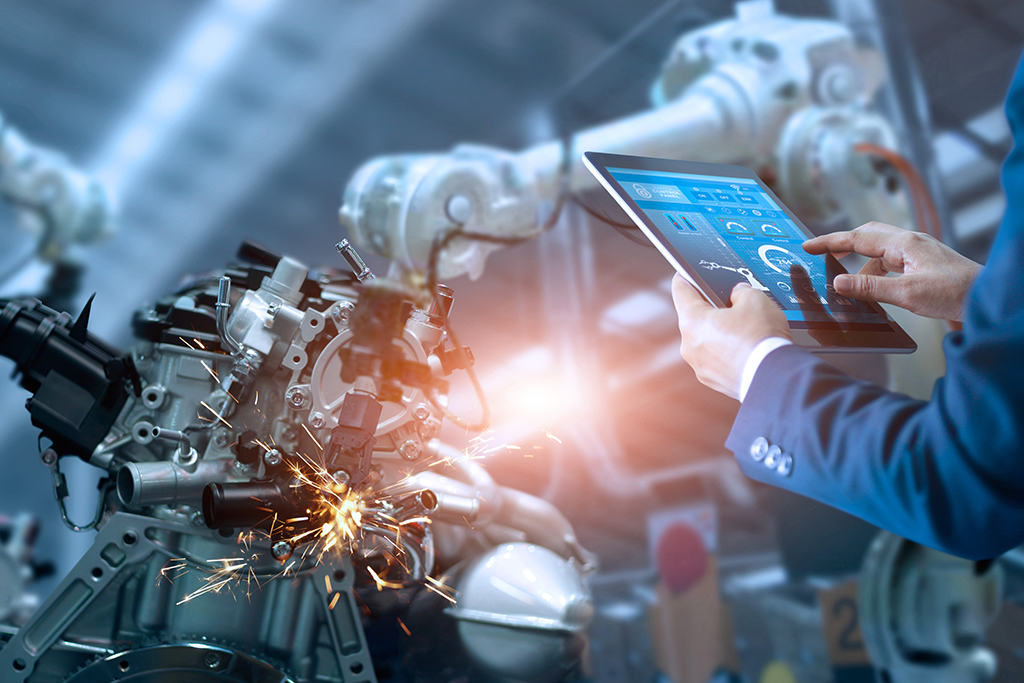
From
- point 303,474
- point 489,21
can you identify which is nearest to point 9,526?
point 303,474

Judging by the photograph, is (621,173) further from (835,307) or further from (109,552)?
(109,552)

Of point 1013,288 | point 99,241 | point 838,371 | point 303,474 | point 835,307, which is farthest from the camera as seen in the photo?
point 99,241

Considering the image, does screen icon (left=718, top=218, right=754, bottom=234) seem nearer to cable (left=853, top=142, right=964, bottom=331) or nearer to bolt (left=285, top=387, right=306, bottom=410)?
bolt (left=285, top=387, right=306, bottom=410)

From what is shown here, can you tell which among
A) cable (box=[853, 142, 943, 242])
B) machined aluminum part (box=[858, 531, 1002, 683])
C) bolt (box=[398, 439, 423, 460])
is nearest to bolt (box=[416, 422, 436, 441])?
bolt (box=[398, 439, 423, 460])

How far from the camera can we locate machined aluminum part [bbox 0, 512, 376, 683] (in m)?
1.04

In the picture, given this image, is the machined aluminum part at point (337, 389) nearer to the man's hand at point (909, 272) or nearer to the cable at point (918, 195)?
the man's hand at point (909, 272)

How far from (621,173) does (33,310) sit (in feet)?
3.37

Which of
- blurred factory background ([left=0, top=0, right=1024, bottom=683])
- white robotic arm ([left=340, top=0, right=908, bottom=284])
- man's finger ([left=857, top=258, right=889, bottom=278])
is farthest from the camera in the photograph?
blurred factory background ([left=0, top=0, right=1024, bottom=683])

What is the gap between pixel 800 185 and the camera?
2271 mm

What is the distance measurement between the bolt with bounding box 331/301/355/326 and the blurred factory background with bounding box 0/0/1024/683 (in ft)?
Result: 3.47

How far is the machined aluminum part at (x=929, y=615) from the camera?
6.98 ft

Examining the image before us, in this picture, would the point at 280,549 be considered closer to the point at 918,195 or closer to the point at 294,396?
the point at 294,396

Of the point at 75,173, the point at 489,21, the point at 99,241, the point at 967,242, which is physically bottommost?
the point at 99,241

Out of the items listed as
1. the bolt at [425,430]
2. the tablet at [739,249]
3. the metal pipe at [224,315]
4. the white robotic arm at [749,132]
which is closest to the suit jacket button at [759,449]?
the tablet at [739,249]
